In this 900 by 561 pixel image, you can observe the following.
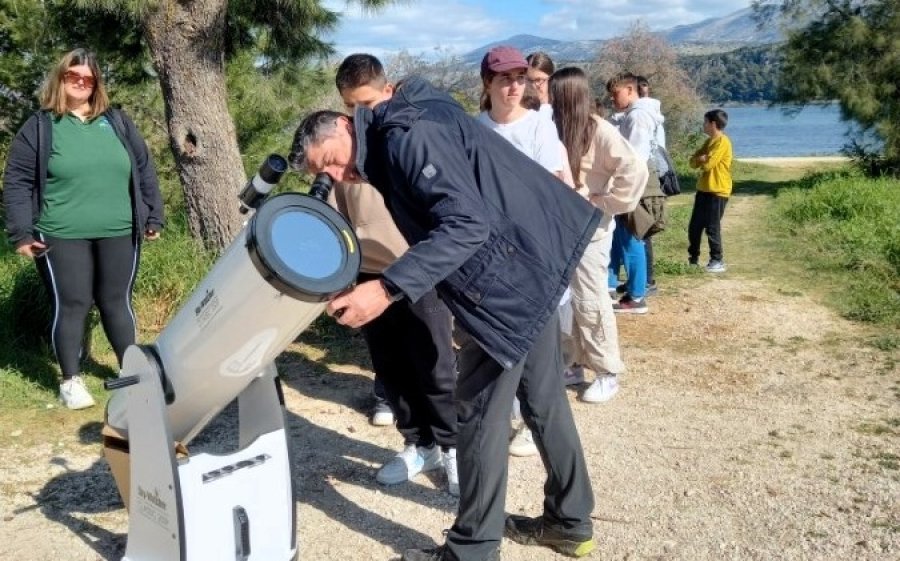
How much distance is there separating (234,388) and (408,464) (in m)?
1.28

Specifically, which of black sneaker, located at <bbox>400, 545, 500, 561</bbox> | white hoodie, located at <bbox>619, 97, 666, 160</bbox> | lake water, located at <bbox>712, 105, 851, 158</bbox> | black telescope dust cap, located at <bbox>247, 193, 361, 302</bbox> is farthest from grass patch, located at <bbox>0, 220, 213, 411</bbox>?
lake water, located at <bbox>712, 105, 851, 158</bbox>

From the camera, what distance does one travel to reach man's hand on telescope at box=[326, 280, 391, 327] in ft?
7.88

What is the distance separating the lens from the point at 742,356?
218 inches

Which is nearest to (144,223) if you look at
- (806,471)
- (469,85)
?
(806,471)

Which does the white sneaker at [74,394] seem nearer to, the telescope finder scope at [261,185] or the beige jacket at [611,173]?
the telescope finder scope at [261,185]

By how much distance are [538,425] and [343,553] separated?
0.91 meters

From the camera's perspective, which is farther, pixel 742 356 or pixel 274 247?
pixel 742 356

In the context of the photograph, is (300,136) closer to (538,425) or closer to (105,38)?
(538,425)

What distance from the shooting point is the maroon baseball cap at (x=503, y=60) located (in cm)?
388

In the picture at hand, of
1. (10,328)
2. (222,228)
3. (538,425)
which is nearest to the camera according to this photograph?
(538,425)

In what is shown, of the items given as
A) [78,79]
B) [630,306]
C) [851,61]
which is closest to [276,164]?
[78,79]

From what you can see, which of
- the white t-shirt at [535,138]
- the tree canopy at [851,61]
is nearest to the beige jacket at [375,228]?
the white t-shirt at [535,138]

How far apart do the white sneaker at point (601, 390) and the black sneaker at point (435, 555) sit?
1.76m

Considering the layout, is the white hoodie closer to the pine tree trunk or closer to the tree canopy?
the pine tree trunk
